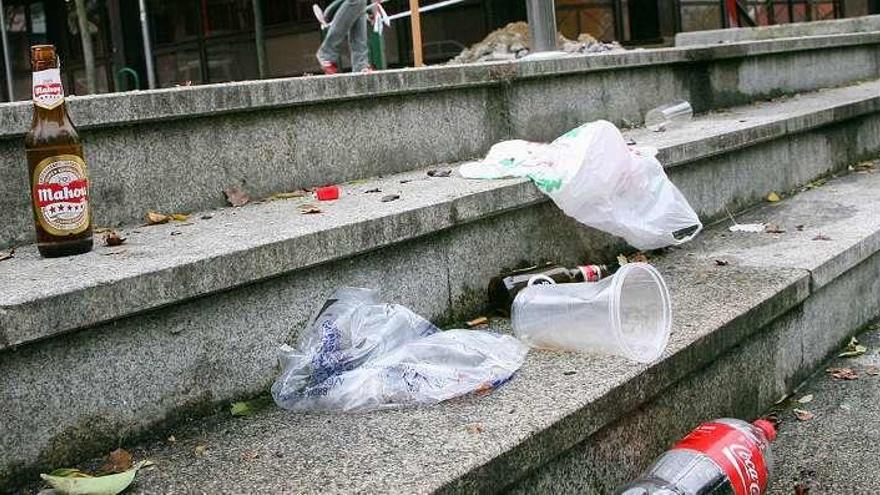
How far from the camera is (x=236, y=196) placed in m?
3.36

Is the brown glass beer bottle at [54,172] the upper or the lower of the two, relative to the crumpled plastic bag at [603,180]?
upper

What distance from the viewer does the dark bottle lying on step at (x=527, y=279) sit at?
3.21 meters

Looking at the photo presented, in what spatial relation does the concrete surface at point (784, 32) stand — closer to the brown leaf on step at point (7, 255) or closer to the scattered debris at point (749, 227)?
the scattered debris at point (749, 227)

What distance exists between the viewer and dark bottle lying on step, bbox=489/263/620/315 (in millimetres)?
3209

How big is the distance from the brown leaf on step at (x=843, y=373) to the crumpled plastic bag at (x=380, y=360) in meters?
1.54

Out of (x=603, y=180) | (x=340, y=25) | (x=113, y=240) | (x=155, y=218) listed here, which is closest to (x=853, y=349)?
(x=603, y=180)

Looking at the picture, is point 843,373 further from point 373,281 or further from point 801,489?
point 373,281

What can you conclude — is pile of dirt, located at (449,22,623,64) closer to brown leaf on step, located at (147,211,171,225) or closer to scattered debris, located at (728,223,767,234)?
scattered debris, located at (728,223,767,234)

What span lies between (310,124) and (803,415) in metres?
2.07

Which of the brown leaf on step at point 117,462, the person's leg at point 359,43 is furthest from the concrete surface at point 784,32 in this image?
the brown leaf on step at point 117,462

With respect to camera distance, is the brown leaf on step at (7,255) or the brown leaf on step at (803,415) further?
the brown leaf on step at (803,415)

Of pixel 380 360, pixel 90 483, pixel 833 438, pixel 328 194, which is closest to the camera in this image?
pixel 90 483

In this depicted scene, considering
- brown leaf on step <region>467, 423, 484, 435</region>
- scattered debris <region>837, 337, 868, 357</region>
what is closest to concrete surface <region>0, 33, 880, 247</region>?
brown leaf on step <region>467, 423, 484, 435</region>

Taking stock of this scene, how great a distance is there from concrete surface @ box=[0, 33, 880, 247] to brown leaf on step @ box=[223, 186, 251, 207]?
3cm
